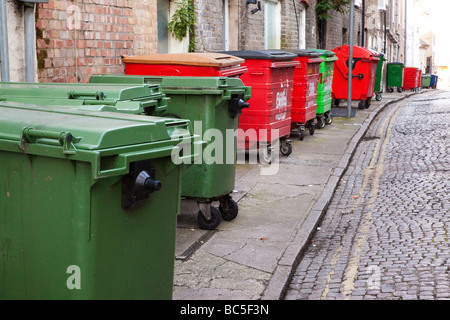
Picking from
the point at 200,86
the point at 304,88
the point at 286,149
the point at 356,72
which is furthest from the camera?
the point at 356,72

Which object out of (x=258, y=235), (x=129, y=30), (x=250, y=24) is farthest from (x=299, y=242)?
(x=250, y=24)

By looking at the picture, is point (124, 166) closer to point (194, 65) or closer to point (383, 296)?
point (383, 296)

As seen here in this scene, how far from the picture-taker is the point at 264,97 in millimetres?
8977

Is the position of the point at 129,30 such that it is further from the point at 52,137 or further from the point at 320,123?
the point at 52,137

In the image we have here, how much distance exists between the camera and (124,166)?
2.77 metres

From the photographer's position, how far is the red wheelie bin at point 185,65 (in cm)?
682

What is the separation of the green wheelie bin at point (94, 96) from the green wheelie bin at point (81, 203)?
773 millimetres

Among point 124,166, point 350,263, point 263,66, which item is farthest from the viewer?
point 263,66

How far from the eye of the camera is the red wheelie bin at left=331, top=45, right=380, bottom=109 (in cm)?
1720

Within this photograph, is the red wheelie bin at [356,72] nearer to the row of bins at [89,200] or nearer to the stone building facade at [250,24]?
the stone building facade at [250,24]

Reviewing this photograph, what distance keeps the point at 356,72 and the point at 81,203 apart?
15609mm

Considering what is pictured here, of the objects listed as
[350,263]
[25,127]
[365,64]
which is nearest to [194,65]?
[350,263]

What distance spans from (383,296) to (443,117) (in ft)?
45.3

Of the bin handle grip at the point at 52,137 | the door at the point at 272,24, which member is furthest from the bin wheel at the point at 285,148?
the bin handle grip at the point at 52,137
